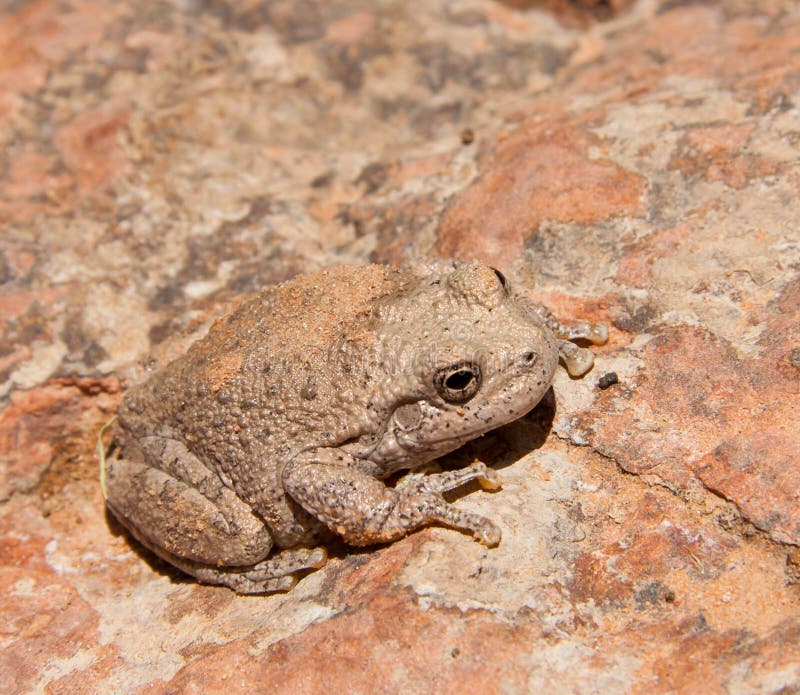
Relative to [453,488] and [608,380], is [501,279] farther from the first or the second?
[453,488]

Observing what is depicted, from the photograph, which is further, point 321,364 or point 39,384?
point 39,384

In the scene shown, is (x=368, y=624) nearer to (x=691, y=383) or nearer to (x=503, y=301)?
(x=503, y=301)

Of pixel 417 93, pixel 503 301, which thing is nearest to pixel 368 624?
pixel 503 301

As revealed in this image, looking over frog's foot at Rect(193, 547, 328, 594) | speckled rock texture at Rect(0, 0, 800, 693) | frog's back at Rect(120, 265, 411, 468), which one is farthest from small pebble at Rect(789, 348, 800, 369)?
frog's foot at Rect(193, 547, 328, 594)

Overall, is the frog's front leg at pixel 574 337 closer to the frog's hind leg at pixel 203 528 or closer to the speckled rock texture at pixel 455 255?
the speckled rock texture at pixel 455 255

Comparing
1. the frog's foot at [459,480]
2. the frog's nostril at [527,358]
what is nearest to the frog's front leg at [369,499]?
the frog's foot at [459,480]

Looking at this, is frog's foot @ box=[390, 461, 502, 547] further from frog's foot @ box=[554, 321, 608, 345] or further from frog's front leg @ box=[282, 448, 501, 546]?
frog's foot @ box=[554, 321, 608, 345]
